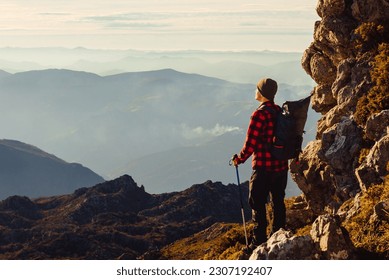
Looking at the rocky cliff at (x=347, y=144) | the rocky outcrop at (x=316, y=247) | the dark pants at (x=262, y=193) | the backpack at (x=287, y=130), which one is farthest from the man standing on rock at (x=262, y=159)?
the rocky outcrop at (x=316, y=247)

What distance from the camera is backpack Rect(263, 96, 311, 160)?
504 inches

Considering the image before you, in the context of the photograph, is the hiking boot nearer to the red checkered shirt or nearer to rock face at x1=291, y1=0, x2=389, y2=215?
the red checkered shirt

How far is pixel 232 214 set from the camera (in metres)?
133

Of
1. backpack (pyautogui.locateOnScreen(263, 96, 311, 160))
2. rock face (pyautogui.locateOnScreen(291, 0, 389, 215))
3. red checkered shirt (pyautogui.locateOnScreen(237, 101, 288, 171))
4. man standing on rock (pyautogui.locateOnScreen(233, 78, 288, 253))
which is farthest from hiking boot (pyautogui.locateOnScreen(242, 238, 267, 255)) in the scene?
rock face (pyautogui.locateOnScreen(291, 0, 389, 215))

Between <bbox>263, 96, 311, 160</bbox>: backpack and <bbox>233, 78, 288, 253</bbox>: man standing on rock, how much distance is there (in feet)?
0.42

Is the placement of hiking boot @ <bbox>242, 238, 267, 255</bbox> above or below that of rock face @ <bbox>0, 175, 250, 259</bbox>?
above

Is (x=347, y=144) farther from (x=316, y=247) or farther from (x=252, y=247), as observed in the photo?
(x=316, y=247)

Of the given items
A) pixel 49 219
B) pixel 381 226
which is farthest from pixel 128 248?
pixel 381 226

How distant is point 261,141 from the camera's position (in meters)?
12.8

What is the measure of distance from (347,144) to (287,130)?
473 cm
